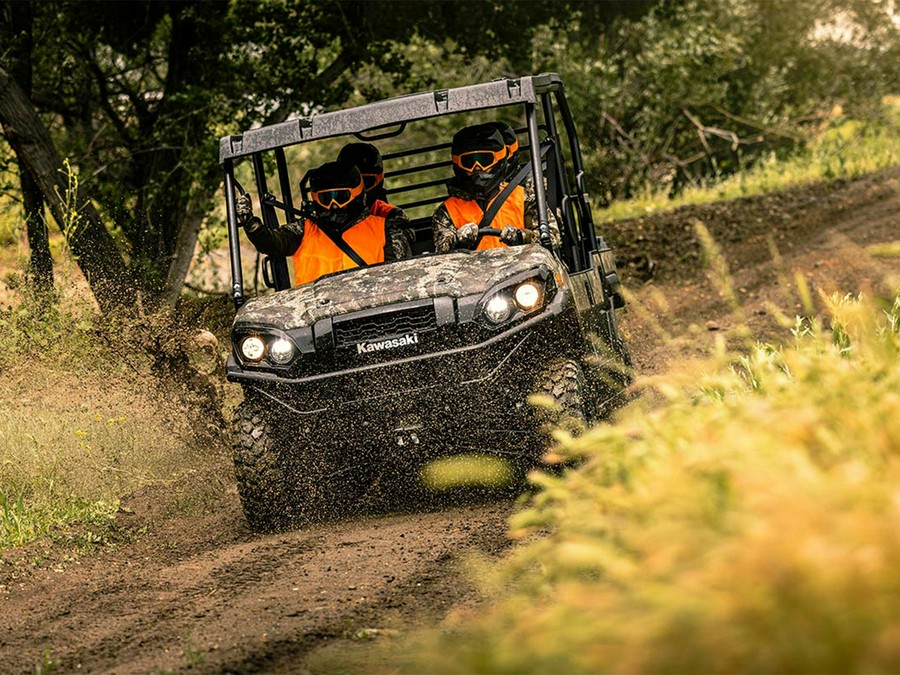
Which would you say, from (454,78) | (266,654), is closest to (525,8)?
(454,78)

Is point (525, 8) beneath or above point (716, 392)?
above

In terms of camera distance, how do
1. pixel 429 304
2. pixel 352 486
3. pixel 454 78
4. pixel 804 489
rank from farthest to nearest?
1. pixel 454 78
2. pixel 352 486
3. pixel 429 304
4. pixel 804 489

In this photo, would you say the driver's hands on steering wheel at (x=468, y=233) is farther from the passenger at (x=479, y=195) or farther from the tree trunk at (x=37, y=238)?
the tree trunk at (x=37, y=238)

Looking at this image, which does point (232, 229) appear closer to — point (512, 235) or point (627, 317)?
point (512, 235)

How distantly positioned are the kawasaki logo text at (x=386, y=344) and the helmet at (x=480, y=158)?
1.47m

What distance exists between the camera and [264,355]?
20.6 feet

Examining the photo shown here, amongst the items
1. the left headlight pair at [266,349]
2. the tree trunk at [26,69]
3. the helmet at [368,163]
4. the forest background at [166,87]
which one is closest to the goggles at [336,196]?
the helmet at [368,163]

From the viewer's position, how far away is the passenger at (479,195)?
720 cm

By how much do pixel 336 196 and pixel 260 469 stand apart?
1639 millimetres

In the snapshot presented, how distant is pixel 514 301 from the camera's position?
20.2 feet

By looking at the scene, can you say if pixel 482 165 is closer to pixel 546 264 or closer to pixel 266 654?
pixel 546 264

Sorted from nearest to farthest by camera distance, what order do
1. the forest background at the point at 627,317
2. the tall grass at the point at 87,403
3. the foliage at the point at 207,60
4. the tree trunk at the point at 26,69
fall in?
the forest background at the point at 627,317 < the tall grass at the point at 87,403 < the tree trunk at the point at 26,69 < the foliage at the point at 207,60

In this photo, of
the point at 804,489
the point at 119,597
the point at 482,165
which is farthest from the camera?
the point at 482,165

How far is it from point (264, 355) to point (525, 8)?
329 inches
